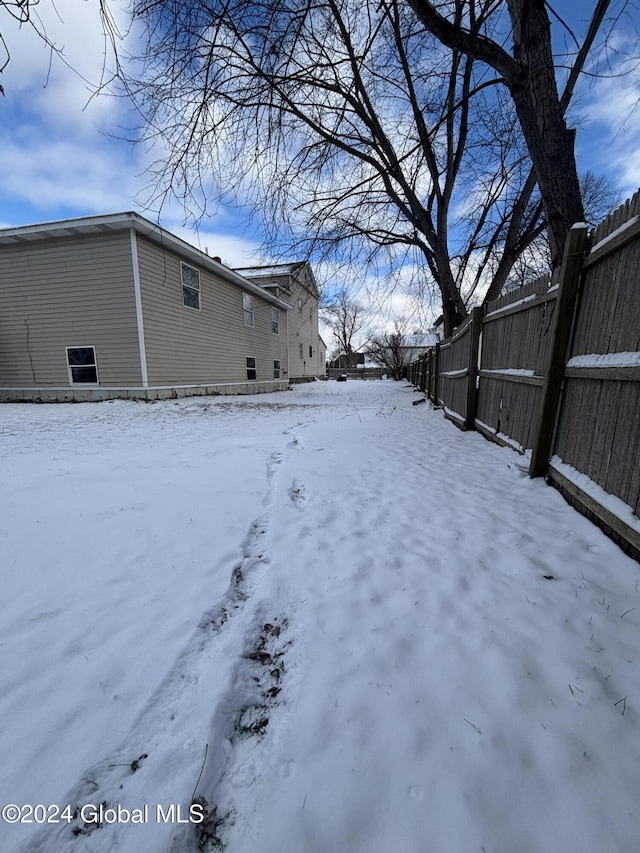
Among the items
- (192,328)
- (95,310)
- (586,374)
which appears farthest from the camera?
(192,328)

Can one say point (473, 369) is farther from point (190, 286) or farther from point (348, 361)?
point (348, 361)

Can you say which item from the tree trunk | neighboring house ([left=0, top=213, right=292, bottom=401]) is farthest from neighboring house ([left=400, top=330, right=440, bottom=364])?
the tree trunk

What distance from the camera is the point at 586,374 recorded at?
2545mm

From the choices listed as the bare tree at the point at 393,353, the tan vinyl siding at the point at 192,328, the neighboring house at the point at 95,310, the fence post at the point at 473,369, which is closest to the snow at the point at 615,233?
the fence post at the point at 473,369

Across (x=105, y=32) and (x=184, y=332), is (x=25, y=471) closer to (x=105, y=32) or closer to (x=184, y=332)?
(x=105, y=32)

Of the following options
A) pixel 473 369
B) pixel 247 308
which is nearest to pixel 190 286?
pixel 247 308

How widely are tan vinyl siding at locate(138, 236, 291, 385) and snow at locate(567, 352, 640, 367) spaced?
24.0ft

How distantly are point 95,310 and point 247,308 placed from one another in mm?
5936

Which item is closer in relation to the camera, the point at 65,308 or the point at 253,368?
the point at 65,308

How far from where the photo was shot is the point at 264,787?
99 cm

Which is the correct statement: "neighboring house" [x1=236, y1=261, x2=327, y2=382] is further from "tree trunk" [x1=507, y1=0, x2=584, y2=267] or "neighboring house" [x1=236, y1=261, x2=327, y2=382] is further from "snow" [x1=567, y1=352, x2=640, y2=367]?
"snow" [x1=567, y1=352, x2=640, y2=367]

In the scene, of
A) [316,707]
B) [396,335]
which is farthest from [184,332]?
[396,335]

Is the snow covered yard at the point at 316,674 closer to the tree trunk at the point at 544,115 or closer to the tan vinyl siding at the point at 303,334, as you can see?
the tree trunk at the point at 544,115

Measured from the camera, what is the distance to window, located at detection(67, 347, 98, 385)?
916 centimetres
